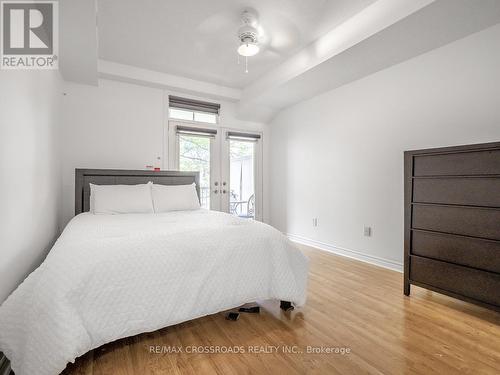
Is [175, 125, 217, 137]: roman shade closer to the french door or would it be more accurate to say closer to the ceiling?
the french door

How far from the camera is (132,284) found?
139 centimetres

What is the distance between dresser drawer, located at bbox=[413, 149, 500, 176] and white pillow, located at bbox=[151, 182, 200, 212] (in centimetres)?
245

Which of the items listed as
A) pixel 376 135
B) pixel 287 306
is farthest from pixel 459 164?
pixel 287 306

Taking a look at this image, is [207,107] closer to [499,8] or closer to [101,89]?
→ [101,89]

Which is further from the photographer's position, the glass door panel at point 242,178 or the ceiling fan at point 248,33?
the glass door panel at point 242,178

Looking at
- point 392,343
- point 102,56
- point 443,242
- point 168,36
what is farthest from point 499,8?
point 102,56

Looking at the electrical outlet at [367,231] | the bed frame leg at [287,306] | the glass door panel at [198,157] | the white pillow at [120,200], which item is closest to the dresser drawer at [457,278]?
the electrical outlet at [367,231]

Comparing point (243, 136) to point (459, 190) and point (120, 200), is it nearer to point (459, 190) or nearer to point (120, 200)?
point (120, 200)

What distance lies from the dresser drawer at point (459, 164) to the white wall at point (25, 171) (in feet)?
9.64

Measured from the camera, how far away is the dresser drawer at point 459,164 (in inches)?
70.2

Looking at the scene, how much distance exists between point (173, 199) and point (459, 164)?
2836 millimetres

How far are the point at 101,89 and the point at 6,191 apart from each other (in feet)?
8.24

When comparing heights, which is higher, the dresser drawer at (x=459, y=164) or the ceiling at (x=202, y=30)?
the ceiling at (x=202, y=30)

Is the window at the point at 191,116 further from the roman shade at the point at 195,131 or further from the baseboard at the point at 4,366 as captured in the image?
the baseboard at the point at 4,366
